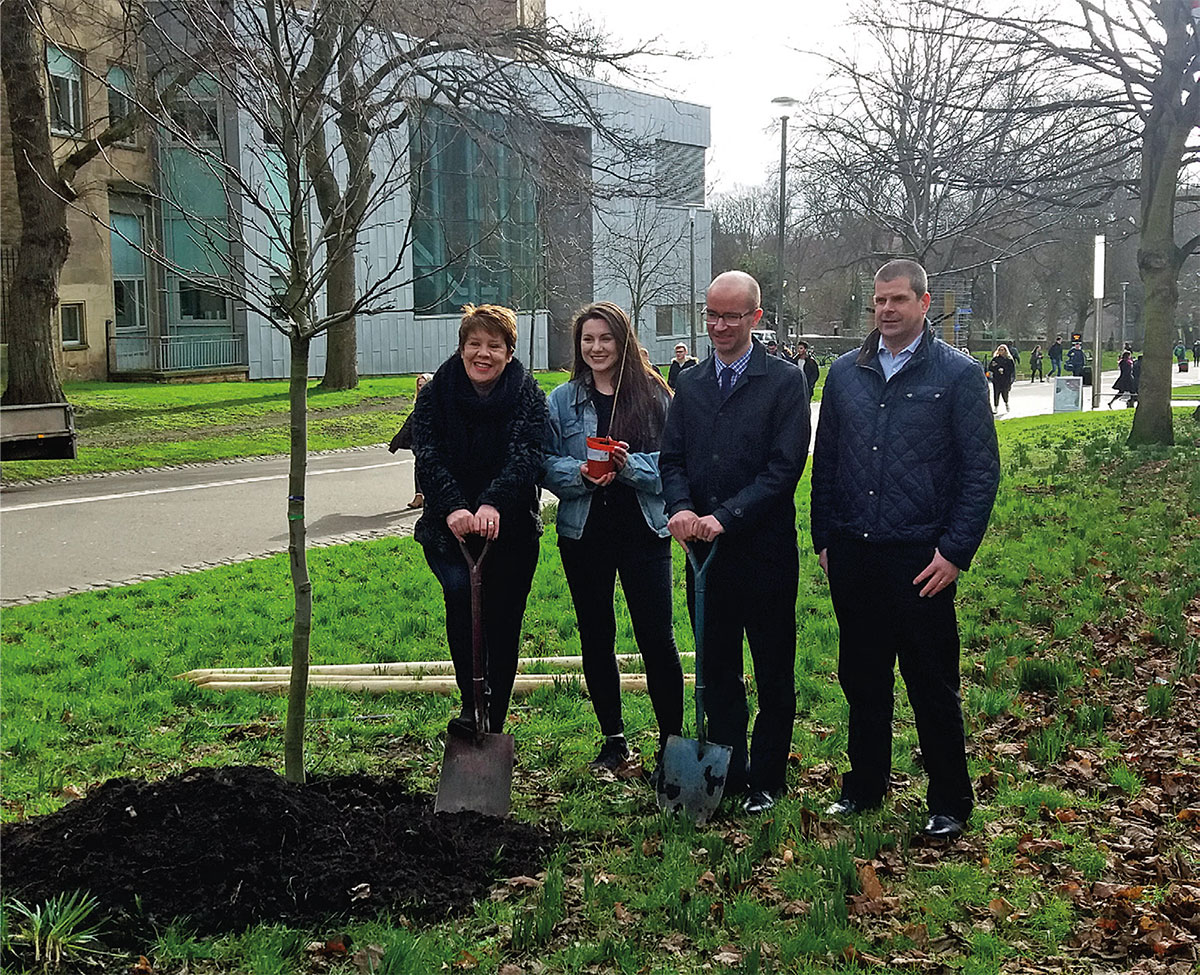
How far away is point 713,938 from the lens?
3.88 metres

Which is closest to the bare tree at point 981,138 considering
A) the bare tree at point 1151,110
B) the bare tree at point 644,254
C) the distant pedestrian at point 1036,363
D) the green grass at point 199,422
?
the bare tree at point 1151,110

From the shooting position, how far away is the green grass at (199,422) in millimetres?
19031

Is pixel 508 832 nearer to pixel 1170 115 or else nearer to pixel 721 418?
pixel 721 418

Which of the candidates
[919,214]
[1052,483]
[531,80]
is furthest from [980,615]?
[919,214]

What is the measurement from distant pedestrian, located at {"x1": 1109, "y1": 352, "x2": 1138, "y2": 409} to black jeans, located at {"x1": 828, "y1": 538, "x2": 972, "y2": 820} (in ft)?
107

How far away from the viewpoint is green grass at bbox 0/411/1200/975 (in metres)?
3.85

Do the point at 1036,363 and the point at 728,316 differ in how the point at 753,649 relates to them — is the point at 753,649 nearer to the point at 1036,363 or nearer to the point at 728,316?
the point at 728,316

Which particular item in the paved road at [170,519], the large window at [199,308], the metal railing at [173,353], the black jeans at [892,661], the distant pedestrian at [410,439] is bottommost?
the paved road at [170,519]

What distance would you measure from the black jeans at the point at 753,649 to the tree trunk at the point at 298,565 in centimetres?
157

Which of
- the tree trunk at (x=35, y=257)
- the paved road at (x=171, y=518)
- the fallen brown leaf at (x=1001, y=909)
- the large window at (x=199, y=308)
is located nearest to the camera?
the fallen brown leaf at (x=1001, y=909)

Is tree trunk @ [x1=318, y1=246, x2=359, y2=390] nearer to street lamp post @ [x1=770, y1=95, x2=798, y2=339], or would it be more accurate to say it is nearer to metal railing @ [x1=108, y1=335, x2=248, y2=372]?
metal railing @ [x1=108, y1=335, x2=248, y2=372]

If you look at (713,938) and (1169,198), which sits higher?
(1169,198)

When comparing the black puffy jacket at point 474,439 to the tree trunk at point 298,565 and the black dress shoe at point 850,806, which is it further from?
the black dress shoe at point 850,806

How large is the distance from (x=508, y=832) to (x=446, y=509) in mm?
1292
